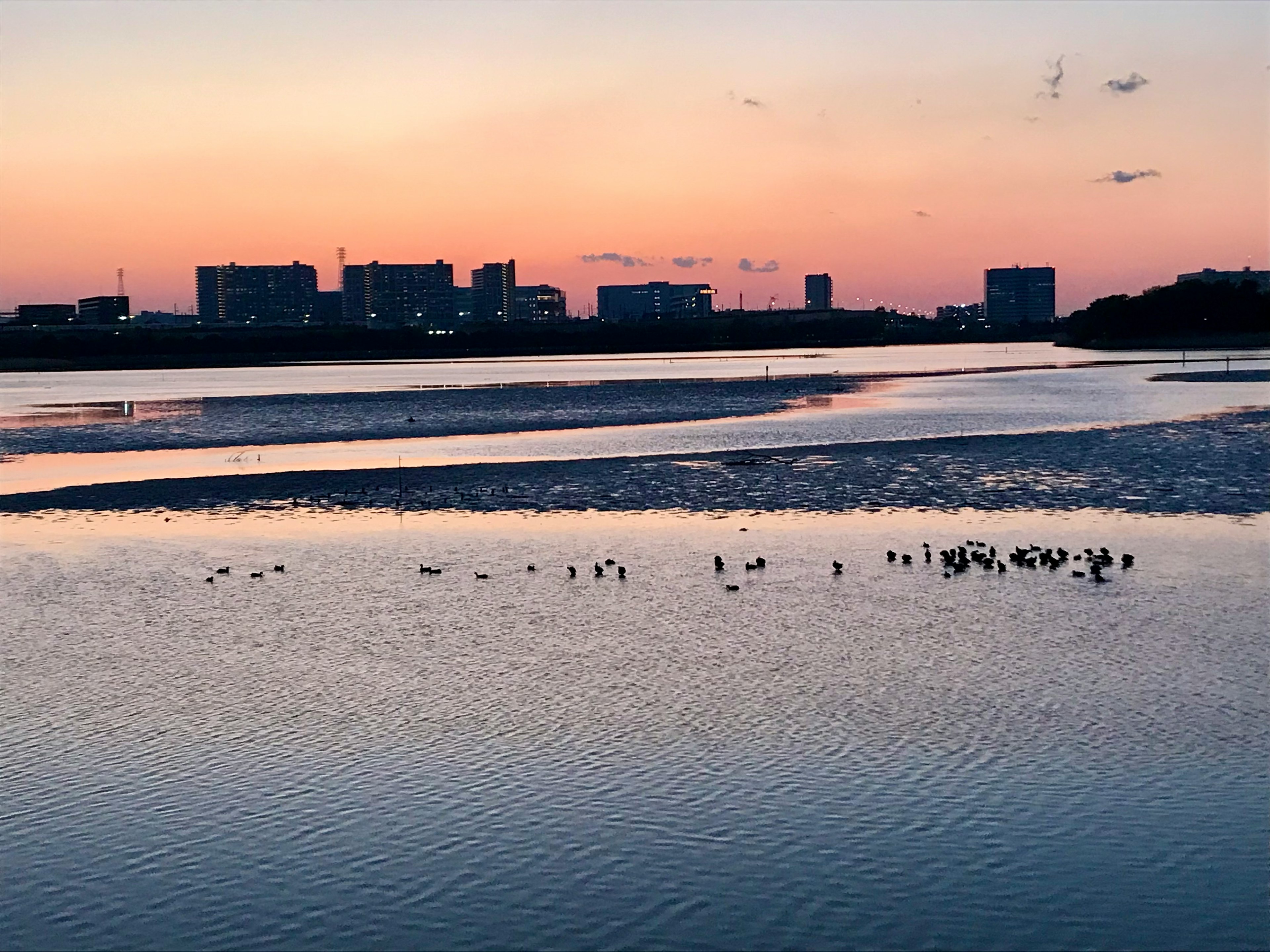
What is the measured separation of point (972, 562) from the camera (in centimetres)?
3428

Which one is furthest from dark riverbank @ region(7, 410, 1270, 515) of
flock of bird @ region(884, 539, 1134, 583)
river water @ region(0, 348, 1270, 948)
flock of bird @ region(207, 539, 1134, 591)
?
flock of bird @ region(207, 539, 1134, 591)

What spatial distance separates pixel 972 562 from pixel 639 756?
55.8ft

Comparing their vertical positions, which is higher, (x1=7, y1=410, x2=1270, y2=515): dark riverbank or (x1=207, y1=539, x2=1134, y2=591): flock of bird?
(x1=7, y1=410, x2=1270, y2=515): dark riverbank

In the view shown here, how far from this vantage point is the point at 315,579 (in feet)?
111

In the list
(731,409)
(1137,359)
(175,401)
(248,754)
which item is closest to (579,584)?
(248,754)

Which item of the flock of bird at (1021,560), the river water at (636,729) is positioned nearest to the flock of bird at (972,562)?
the flock of bird at (1021,560)

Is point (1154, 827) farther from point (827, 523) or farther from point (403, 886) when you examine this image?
point (827, 523)

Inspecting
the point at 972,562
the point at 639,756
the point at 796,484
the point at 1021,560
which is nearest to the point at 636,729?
the point at 639,756

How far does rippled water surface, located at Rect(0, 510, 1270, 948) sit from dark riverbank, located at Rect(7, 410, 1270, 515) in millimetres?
10436

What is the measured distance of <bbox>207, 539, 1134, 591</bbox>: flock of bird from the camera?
32969 millimetres

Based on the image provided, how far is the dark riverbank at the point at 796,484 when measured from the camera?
45.6 m

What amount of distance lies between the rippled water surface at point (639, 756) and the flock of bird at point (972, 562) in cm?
37

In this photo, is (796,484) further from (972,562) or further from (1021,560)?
(1021,560)

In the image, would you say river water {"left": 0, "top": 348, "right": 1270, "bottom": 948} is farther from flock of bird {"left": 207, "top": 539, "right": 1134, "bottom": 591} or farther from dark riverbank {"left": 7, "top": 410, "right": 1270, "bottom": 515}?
dark riverbank {"left": 7, "top": 410, "right": 1270, "bottom": 515}
